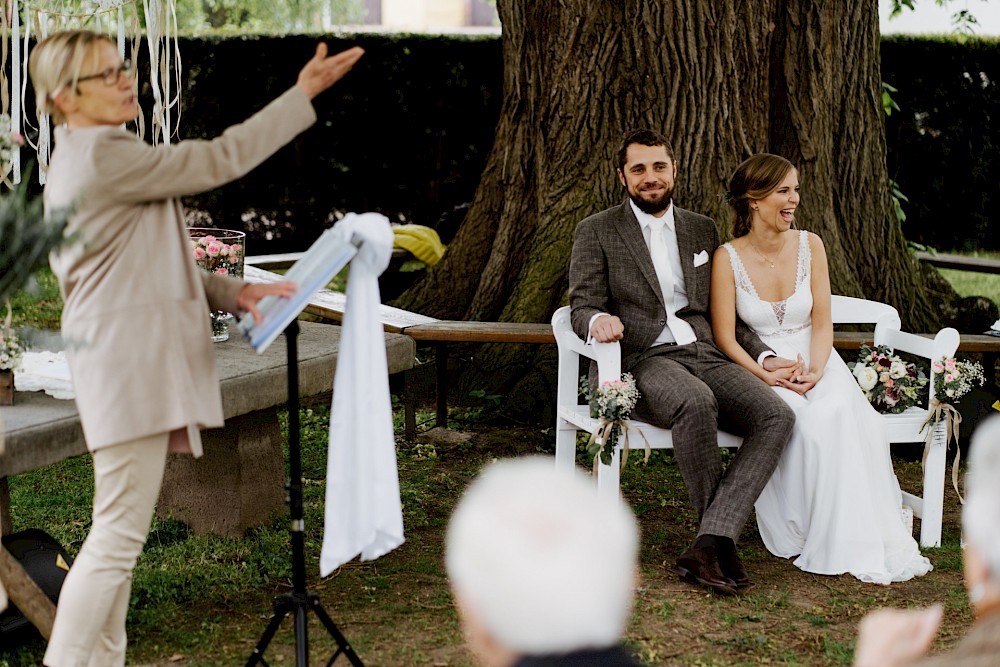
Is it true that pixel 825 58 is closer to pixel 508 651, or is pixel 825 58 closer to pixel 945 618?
pixel 945 618

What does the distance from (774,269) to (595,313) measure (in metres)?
0.72

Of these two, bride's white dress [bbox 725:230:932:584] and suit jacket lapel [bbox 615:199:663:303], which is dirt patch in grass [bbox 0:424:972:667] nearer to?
bride's white dress [bbox 725:230:932:584]

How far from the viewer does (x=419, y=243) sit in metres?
8.79

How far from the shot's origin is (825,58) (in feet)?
20.0

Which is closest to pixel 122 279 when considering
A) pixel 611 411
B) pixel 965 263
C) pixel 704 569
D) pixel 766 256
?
pixel 611 411

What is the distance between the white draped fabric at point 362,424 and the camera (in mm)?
3055

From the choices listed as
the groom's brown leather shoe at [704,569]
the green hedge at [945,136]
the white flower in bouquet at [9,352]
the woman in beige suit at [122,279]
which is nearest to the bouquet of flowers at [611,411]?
the groom's brown leather shoe at [704,569]

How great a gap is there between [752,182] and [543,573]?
337 cm

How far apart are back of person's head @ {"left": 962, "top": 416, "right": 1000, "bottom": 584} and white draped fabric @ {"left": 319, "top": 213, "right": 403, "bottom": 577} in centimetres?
176

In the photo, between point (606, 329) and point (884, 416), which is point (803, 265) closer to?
point (884, 416)

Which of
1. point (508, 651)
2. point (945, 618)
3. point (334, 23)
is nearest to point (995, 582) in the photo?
point (508, 651)

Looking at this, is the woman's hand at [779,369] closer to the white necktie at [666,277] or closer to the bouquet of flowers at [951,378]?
the white necktie at [666,277]

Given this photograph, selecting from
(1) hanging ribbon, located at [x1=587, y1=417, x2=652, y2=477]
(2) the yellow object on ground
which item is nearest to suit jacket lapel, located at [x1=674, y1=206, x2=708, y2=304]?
(1) hanging ribbon, located at [x1=587, y1=417, x2=652, y2=477]

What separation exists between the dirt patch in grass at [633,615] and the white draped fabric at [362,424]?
0.57m
